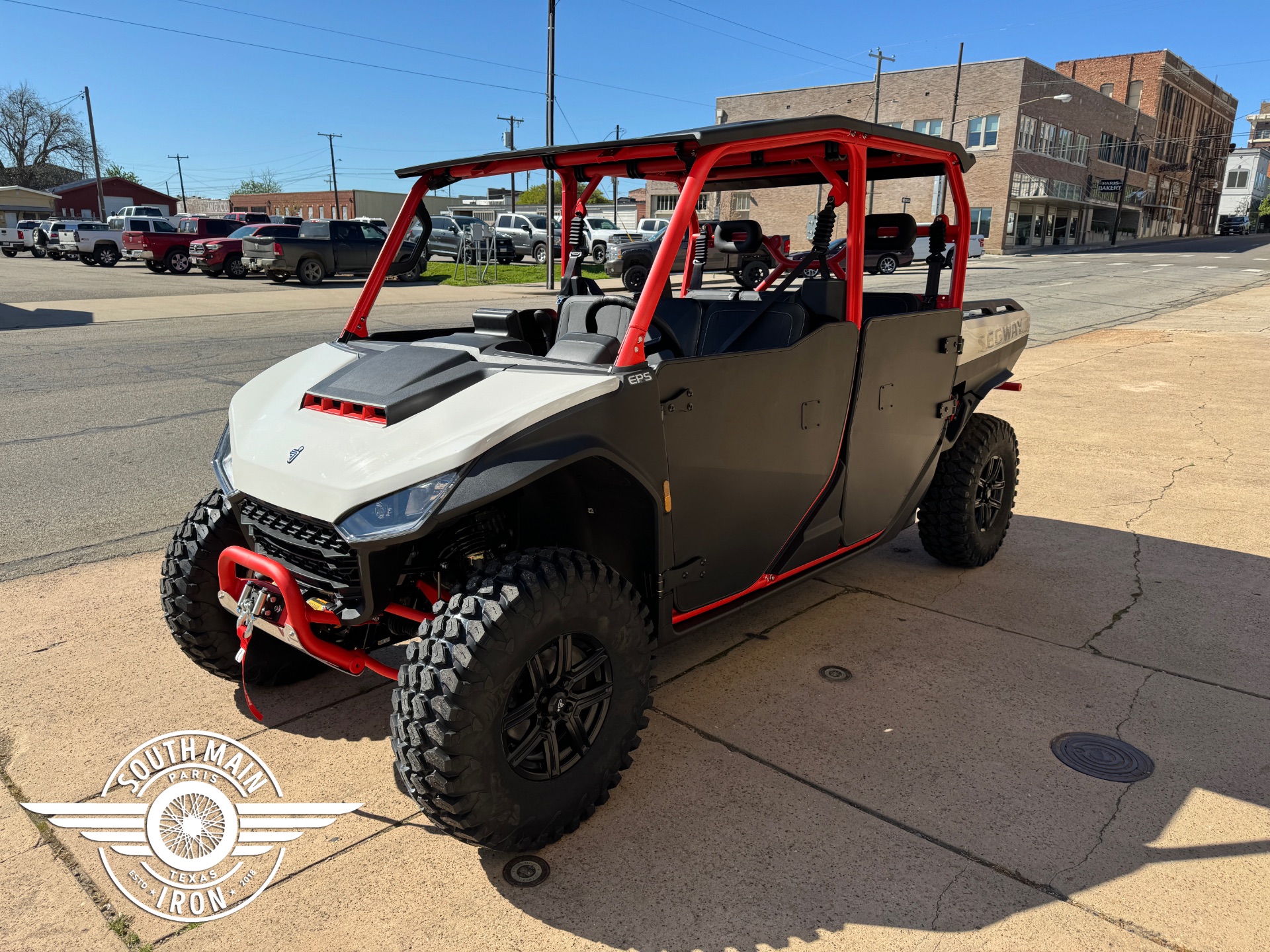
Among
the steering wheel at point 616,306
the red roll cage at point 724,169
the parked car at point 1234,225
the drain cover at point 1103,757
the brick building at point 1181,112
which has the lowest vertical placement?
the drain cover at point 1103,757

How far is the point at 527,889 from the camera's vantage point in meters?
2.46

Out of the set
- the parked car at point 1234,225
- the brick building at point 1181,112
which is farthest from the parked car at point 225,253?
the parked car at point 1234,225

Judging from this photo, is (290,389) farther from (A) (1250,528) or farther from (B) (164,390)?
(B) (164,390)

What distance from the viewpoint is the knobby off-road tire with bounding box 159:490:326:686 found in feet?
10.1

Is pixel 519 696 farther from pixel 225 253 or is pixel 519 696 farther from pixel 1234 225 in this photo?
pixel 1234 225

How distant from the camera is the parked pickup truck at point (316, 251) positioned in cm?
2411

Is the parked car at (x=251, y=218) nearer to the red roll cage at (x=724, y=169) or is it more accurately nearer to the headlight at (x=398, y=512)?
the red roll cage at (x=724, y=169)

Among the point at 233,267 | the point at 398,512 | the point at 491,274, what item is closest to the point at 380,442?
the point at 398,512

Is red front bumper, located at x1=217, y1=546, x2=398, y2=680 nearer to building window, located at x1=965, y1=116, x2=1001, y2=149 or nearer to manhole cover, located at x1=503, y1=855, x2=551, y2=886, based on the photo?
manhole cover, located at x1=503, y1=855, x2=551, y2=886

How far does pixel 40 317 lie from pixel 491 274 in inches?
550

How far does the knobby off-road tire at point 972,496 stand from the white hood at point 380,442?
261 cm

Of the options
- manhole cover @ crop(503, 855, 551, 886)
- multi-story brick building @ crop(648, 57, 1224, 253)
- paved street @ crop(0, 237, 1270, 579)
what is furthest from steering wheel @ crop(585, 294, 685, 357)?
multi-story brick building @ crop(648, 57, 1224, 253)

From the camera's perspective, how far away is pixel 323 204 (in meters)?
94.3

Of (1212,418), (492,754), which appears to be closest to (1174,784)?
(492,754)
